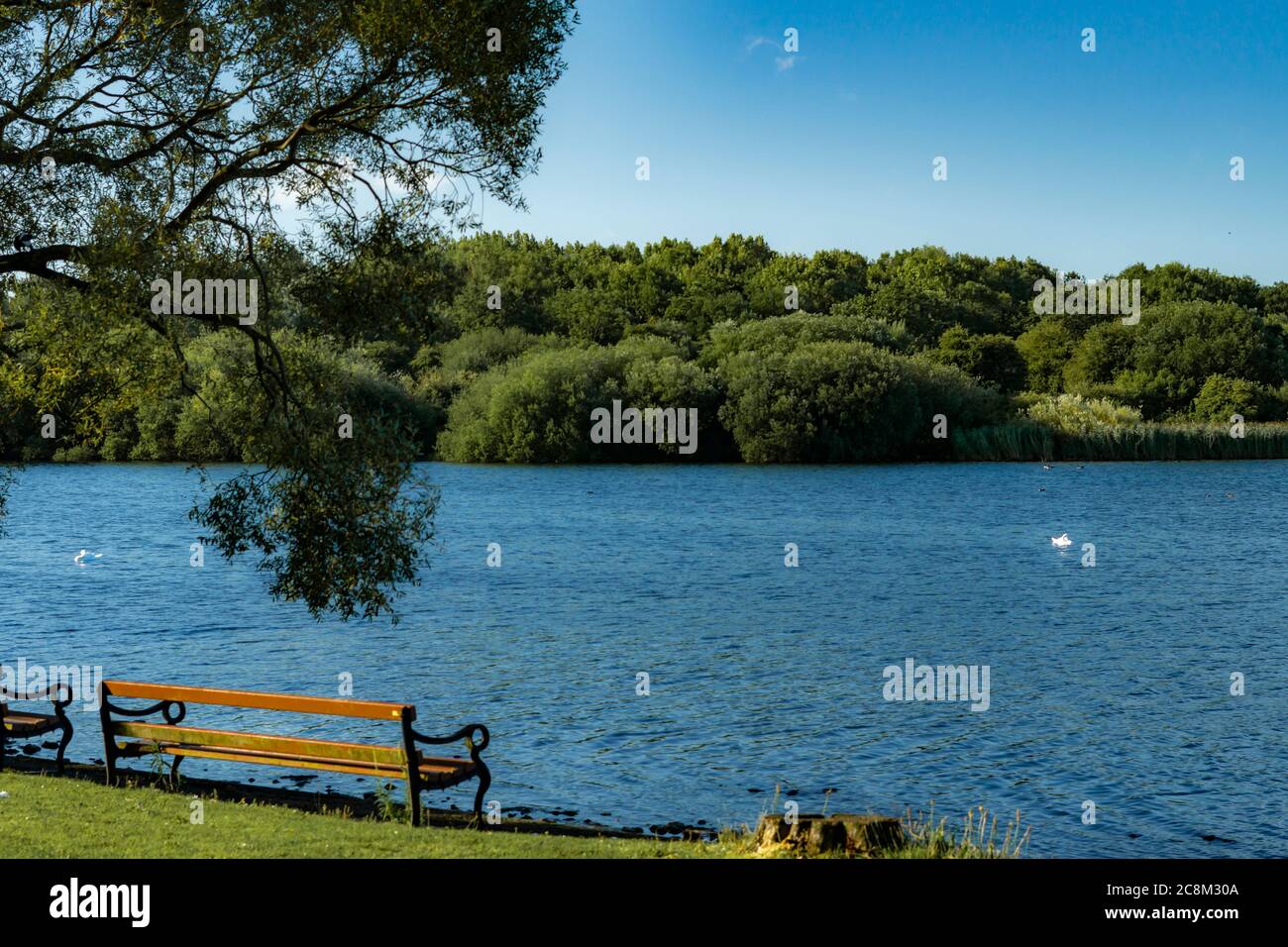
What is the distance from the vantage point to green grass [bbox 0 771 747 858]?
10.5 m

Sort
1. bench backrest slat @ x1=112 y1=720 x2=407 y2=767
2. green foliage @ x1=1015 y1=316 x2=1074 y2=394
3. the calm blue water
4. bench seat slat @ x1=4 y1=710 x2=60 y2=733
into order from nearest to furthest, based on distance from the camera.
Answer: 1. bench backrest slat @ x1=112 y1=720 x2=407 y2=767
2. bench seat slat @ x1=4 y1=710 x2=60 y2=733
3. the calm blue water
4. green foliage @ x1=1015 y1=316 x2=1074 y2=394

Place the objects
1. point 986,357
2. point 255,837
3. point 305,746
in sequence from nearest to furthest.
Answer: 1. point 255,837
2. point 305,746
3. point 986,357

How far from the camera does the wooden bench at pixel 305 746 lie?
1191cm

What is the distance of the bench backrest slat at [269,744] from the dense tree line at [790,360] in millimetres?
30873

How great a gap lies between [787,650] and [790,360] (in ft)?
210

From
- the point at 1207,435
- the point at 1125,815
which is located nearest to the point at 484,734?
the point at 1125,815

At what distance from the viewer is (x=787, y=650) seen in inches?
1078

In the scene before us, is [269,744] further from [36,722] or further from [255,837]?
[36,722]

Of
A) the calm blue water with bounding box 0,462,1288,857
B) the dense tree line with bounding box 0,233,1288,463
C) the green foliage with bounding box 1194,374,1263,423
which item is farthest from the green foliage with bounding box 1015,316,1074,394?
the calm blue water with bounding box 0,462,1288,857

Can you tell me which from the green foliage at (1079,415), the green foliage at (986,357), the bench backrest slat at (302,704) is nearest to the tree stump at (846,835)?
the bench backrest slat at (302,704)

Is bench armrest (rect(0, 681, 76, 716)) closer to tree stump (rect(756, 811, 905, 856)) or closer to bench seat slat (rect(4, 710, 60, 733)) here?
bench seat slat (rect(4, 710, 60, 733))

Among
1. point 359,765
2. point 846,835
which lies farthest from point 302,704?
point 846,835

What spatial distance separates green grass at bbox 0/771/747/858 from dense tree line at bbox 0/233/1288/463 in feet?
104
